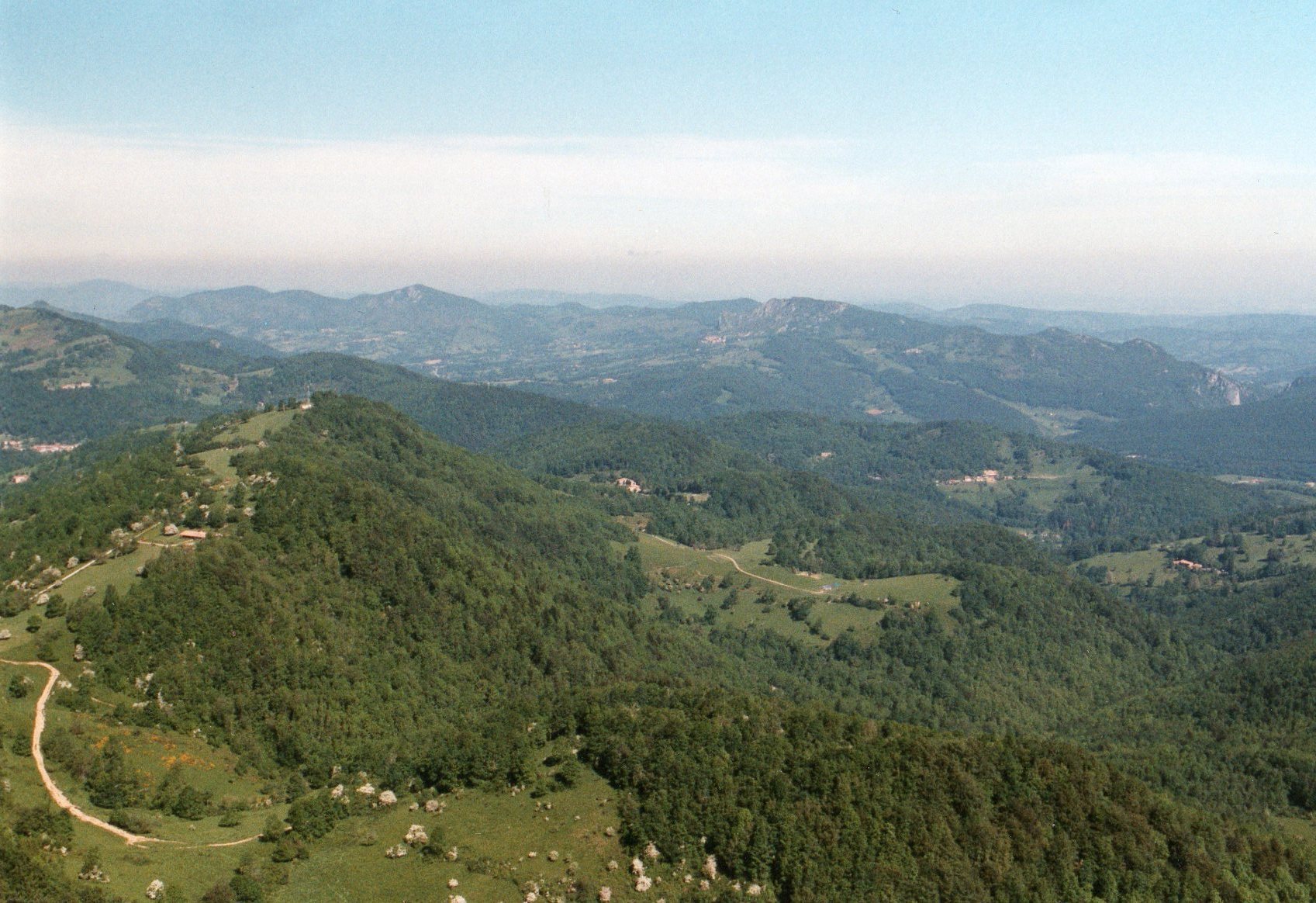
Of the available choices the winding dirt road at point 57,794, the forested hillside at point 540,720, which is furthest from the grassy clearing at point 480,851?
the winding dirt road at point 57,794

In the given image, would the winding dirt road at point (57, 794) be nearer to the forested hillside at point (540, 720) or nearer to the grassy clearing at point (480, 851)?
the forested hillside at point (540, 720)

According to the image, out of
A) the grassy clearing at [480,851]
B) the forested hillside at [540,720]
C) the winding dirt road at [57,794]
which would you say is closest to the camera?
the grassy clearing at [480,851]

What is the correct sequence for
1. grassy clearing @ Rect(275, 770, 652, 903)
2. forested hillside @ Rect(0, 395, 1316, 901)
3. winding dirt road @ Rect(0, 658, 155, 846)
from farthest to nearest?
forested hillside @ Rect(0, 395, 1316, 901)
winding dirt road @ Rect(0, 658, 155, 846)
grassy clearing @ Rect(275, 770, 652, 903)

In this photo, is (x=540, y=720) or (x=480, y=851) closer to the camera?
(x=480, y=851)

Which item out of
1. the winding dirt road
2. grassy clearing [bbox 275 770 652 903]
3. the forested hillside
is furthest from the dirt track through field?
grassy clearing [bbox 275 770 652 903]

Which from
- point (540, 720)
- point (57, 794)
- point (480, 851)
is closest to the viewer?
point (480, 851)

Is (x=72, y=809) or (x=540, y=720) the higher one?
(x=72, y=809)

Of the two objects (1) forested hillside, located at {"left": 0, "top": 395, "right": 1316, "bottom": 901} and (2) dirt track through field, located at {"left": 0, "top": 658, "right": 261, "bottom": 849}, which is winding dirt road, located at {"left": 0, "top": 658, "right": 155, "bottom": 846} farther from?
(1) forested hillside, located at {"left": 0, "top": 395, "right": 1316, "bottom": 901}

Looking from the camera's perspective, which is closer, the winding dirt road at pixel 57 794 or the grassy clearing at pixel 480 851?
Result: the grassy clearing at pixel 480 851

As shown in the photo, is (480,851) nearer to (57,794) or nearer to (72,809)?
(72,809)

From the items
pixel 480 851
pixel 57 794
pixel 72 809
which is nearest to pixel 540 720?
pixel 480 851

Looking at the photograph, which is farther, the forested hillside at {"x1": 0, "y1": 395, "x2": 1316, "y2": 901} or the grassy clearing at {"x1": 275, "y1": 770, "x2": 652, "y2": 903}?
the forested hillside at {"x1": 0, "y1": 395, "x2": 1316, "y2": 901}
